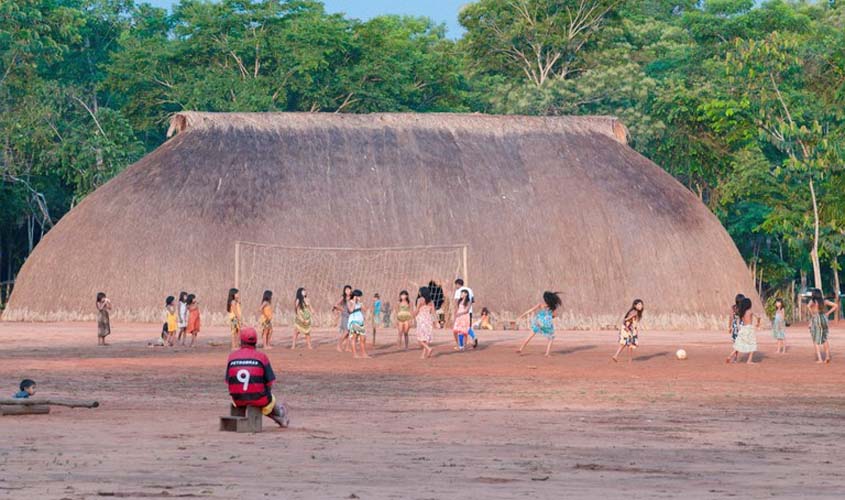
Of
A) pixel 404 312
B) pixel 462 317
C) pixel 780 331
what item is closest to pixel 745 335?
pixel 780 331

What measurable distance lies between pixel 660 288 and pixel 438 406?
2234cm

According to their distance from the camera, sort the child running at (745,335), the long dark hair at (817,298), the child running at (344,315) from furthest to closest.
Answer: the child running at (344,315), the child running at (745,335), the long dark hair at (817,298)

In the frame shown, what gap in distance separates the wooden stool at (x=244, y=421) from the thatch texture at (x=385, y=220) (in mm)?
22715

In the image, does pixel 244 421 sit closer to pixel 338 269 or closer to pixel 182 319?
pixel 182 319

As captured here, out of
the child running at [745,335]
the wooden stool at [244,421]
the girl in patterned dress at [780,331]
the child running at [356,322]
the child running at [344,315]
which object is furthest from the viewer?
the girl in patterned dress at [780,331]

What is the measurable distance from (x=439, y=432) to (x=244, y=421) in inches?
71.7

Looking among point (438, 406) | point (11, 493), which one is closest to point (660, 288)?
point (438, 406)

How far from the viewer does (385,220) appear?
38312 mm

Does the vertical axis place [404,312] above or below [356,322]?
above

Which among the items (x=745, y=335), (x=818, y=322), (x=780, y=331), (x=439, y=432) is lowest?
(x=439, y=432)

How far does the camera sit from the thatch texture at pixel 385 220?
37.0 m

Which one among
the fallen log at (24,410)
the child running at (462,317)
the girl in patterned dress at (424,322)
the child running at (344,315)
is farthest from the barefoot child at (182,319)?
the fallen log at (24,410)

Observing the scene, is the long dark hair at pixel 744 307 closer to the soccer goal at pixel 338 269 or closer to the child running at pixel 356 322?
A: the child running at pixel 356 322

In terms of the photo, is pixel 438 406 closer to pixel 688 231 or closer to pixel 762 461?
pixel 762 461
